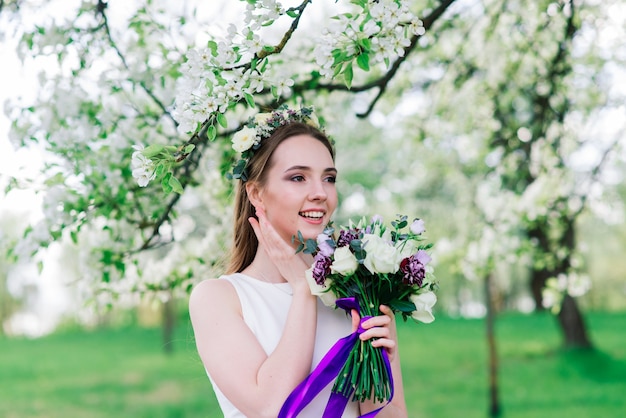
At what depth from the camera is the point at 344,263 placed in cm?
238

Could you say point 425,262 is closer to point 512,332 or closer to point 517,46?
point 517,46

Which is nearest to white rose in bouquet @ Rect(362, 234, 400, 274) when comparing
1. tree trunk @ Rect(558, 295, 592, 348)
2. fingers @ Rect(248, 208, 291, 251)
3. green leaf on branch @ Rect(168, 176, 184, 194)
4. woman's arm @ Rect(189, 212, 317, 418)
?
woman's arm @ Rect(189, 212, 317, 418)

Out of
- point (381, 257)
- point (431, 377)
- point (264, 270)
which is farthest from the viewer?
point (431, 377)

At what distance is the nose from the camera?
8.64 feet

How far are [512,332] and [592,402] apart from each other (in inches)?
198

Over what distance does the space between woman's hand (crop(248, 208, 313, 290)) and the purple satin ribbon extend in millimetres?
185

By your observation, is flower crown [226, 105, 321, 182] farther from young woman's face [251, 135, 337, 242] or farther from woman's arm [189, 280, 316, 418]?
woman's arm [189, 280, 316, 418]

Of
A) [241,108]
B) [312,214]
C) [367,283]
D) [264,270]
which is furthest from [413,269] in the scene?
[241,108]

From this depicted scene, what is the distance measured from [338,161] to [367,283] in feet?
47.3

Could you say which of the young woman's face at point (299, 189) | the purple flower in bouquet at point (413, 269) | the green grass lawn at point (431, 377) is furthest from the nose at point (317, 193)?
the green grass lawn at point (431, 377)

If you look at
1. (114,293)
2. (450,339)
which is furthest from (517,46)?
(450,339)

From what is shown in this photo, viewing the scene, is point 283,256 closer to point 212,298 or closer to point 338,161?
point 212,298

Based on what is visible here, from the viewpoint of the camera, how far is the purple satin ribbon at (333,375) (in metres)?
2.36

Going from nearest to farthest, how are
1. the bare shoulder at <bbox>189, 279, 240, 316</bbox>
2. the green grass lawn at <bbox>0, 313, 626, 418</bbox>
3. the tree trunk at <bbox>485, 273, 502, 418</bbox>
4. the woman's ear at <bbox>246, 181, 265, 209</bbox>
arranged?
the bare shoulder at <bbox>189, 279, 240, 316</bbox> → the woman's ear at <bbox>246, 181, 265, 209</bbox> → the tree trunk at <bbox>485, 273, 502, 418</bbox> → the green grass lawn at <bbox>0, 313, 626, 418</bbox>
